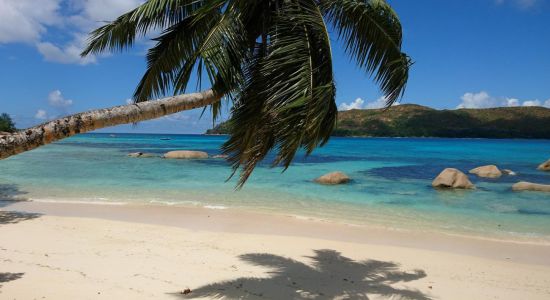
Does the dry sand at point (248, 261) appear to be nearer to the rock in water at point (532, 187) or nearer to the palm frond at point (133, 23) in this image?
the palm frond at point (133, 23)

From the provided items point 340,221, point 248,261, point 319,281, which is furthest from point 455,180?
point 319,281

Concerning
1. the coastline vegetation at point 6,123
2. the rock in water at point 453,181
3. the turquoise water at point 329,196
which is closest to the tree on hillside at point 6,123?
the coastline vegetation at point 6,123

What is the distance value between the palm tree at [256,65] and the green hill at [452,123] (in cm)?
11209

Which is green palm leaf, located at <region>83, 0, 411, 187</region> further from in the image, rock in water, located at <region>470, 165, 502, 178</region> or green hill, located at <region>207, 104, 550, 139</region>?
green hill, located at <region>207, 104, 550, 139</region>

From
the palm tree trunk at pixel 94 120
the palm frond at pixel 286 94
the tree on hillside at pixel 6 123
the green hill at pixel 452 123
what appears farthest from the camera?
the green hill at pixel 452 123

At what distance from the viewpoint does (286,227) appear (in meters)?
10.8

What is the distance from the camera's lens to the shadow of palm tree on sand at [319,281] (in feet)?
18.8

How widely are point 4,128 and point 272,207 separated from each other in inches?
1429

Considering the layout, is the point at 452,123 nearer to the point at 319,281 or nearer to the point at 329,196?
the point at 329,196

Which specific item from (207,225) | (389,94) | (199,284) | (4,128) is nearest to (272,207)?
(207,225)

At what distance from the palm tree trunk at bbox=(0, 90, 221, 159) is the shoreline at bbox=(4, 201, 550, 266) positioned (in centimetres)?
575

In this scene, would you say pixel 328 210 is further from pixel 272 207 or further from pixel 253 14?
pixel 253 14

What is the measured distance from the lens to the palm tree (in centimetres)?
395

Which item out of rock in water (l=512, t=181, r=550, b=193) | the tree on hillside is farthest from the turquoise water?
the tree on hillside
